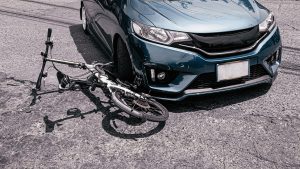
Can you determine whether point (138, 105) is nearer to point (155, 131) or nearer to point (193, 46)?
point (155, 131)

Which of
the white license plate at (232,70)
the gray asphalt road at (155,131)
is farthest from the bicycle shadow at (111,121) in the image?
the white license plate at (232,70)

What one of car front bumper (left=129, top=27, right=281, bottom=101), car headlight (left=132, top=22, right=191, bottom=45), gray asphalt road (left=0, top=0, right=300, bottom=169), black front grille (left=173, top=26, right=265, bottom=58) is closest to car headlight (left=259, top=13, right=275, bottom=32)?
car front bumper (left=129, top=27, right=281, bottom=101)

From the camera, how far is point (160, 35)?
3623 millimetres

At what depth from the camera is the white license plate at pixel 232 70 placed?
3627 mm

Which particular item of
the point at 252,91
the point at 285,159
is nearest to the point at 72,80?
the point at 252,91

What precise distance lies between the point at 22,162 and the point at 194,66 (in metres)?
1.80

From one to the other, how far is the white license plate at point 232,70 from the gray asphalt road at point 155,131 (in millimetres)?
369

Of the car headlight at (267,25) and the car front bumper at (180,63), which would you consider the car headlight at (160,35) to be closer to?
the car front bumper at (180,63)

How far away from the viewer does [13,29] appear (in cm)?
710

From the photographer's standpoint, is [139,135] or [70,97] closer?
[139,135]

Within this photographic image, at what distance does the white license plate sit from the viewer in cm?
363

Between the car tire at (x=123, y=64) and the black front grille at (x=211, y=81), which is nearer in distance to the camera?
the black front grille at (x=211, y=81)

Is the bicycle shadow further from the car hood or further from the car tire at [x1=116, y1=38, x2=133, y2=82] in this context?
the car hood

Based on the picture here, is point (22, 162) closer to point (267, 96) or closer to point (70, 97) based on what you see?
point (70, 97)
